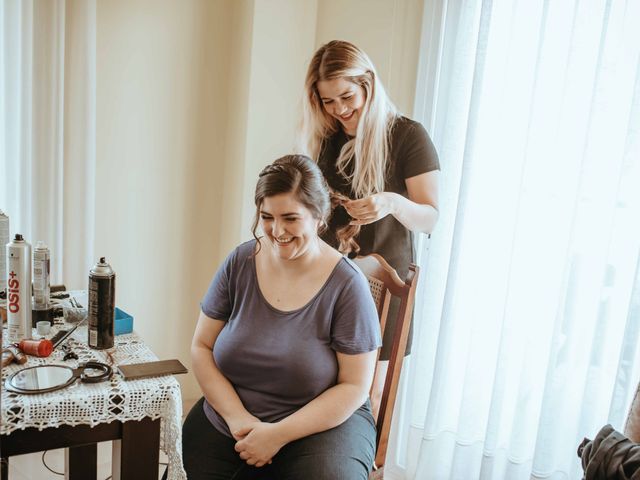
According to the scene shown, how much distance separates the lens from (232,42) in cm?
260

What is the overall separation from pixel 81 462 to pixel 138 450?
708 mm

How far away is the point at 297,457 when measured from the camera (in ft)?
4.33

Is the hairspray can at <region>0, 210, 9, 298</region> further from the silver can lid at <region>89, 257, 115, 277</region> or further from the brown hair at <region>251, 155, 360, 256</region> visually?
the brown hair at <region>251, 155, 360, 256</region>

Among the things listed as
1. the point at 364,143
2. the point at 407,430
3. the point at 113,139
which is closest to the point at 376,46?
the point at 364,143

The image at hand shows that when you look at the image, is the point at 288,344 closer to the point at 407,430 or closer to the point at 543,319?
the point at 543,319

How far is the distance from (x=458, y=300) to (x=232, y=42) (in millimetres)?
1479

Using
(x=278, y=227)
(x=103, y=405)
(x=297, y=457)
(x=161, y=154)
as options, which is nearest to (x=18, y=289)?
(x=103, y=405)

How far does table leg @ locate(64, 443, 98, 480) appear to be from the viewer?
5.60 feet

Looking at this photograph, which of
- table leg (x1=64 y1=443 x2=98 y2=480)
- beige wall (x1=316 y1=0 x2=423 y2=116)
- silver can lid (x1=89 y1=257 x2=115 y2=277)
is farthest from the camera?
beige wall (x1=316 y1=0 x2=423 y2=116)

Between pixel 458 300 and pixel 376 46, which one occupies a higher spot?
pixel 376 46

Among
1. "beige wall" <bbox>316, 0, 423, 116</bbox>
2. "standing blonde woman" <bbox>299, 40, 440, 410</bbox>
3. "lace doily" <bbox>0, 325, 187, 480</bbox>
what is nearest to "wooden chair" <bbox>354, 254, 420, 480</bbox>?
"standing blonde woman" <bbox>299, 40, 440, 410</bbox>

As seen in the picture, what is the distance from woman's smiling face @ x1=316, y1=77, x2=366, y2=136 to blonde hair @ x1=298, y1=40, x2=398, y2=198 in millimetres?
14

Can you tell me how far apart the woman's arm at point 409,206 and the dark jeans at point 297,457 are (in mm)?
547

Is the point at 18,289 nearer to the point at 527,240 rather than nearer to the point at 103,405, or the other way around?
the point at 103,405
